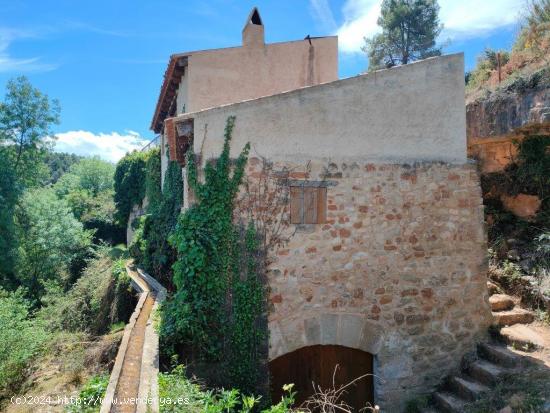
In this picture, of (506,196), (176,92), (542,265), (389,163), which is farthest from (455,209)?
(176,92)

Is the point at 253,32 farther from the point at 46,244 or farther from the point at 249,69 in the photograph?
the point at 46,244

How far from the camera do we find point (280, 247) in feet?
19.5

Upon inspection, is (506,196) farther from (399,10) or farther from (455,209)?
(399,10)

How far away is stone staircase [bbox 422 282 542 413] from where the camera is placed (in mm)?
6062

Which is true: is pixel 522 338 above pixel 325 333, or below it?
below

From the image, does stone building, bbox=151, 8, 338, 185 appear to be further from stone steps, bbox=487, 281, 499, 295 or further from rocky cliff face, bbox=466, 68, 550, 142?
stone steps, bbox=487, 281, 499, 295

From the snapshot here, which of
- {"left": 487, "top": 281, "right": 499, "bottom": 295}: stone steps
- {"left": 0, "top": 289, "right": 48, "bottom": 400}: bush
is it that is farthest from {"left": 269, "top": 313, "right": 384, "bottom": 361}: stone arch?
{"left": 0, "top": 289, "right": 48, "bottom": 400}: bush

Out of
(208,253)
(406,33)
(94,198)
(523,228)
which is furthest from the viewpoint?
(94,198)

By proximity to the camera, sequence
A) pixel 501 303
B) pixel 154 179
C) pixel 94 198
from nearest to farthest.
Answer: pixel 501 303, pixel 154 179, pixel 94 198

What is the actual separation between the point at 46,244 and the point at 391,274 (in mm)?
20568

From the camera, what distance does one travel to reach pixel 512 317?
7.27 meters

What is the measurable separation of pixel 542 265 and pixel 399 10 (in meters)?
19.8

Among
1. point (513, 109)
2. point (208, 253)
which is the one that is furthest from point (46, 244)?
point (513, 109)

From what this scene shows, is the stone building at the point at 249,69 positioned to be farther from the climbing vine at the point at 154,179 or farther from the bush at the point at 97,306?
the bush at the point at 97,306
